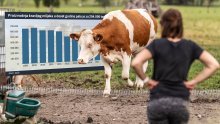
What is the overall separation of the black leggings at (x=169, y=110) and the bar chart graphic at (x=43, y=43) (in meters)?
5.68

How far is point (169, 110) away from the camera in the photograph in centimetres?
602

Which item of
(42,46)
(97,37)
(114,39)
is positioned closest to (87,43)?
(97,37)

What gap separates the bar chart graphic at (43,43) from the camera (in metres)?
11.3

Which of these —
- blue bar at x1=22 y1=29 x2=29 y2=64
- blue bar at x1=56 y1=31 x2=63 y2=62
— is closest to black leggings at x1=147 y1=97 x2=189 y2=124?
blue bar at x1=22 y1=29 x2=29 y2=64

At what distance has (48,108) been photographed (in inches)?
405

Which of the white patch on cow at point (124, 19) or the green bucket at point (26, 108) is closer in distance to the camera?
the green bucket at point (26, 108)

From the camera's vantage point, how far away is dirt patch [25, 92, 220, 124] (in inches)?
363

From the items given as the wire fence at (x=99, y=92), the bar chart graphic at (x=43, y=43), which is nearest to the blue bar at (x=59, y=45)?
the bar chart graphic at (x=43, y=43)

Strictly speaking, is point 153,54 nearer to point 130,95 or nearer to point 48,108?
point 48,108

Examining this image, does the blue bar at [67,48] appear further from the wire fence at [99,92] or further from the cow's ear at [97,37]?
the cow's ear at [97,37]

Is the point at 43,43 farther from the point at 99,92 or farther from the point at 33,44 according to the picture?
the point at 99,92

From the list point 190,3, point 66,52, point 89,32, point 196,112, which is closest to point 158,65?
point 196,112

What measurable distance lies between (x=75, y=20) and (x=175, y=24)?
6.62 meters

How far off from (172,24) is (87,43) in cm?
495
